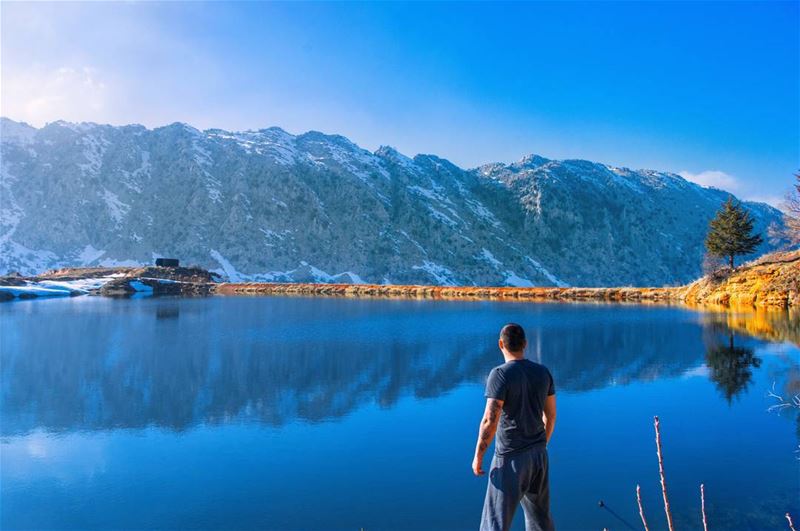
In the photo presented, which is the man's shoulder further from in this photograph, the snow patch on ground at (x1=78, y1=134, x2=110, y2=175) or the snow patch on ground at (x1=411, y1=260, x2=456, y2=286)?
the snow patch on ground at (x1=78, y1=134, x2=110, y2=175)

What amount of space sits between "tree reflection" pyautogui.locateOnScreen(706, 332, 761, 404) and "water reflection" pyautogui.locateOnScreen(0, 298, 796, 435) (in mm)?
40

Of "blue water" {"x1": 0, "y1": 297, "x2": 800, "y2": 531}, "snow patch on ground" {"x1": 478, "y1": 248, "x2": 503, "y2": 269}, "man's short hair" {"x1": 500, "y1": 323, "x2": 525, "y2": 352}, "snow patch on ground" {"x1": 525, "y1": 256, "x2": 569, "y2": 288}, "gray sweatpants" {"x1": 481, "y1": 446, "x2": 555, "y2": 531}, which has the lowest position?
"blue water" {"x1": 0, "y1": 297, "x2": 800, "y2": 531}

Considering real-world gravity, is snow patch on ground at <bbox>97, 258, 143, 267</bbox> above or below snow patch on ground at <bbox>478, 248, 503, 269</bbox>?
below

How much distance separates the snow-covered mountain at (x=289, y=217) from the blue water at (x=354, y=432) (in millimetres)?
105777

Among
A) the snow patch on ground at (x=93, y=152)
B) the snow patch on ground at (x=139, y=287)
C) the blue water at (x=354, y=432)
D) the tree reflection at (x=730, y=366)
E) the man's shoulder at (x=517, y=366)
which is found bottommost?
the blue water at (x=354, y=432)

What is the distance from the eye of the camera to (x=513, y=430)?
6031mm

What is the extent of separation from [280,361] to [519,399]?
19296mm

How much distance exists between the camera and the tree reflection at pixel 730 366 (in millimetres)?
18516

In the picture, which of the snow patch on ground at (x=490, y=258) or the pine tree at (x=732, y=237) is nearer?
the pine tree at (x=732, y=237)

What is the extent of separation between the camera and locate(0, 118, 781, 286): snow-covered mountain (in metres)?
131

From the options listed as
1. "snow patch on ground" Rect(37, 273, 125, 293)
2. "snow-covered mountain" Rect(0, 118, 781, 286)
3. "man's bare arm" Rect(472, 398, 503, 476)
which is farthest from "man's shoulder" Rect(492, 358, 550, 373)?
"snow-covered mountain" Rect(0, 118, 781, 286)

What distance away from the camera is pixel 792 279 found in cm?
4853

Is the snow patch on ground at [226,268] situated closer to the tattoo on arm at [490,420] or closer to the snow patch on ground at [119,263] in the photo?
the snow patch on ground at [119,263]

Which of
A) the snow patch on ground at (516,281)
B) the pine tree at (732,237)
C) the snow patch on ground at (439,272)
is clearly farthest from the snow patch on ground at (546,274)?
the pine tree at (732,237)
